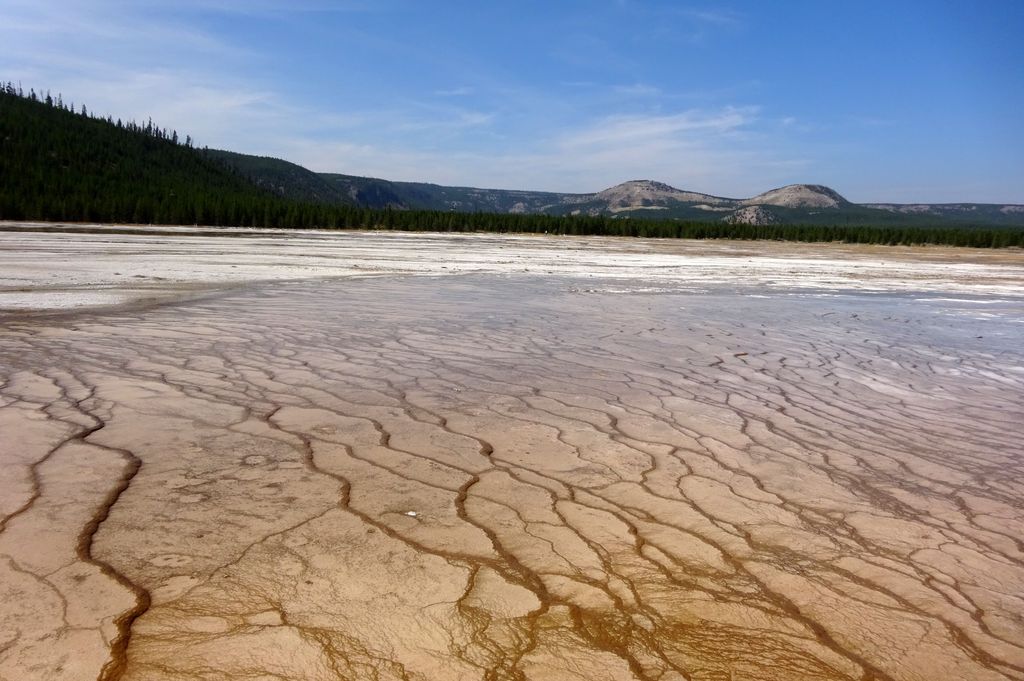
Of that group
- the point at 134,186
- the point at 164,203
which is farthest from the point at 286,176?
the point at 164,203

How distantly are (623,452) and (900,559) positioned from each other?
1557mm

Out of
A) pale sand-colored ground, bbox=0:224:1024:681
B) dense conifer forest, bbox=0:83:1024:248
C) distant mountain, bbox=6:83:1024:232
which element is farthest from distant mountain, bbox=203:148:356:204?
pale sand-colored ground, bbox=0:224:1024:681

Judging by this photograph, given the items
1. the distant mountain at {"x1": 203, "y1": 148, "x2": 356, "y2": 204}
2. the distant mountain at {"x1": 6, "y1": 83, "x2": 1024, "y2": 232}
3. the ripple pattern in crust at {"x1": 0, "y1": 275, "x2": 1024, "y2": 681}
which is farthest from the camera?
the distant mountain at {"x1": 203, "y1": 148, "x2": 356, "y2": 204}

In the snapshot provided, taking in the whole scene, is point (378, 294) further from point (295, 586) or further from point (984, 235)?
point (984, 235)

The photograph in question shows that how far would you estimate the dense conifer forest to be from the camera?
56656 millimetres

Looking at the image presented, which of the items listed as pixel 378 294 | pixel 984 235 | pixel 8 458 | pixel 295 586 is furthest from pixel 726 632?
pixel 984 235

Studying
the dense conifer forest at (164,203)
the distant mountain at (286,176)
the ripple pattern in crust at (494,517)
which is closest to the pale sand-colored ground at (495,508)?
the ripple pattern in crust at (494,517)

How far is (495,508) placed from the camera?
3.32m

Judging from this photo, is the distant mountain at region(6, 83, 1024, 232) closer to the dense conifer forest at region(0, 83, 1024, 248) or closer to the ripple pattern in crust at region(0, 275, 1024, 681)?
the dense conifer forest at region(0, 83, 1024, 248)

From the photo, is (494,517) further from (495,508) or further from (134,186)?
(134,186)

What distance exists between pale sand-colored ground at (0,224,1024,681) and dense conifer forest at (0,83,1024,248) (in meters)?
53.4

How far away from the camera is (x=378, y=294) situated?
38.1 ft

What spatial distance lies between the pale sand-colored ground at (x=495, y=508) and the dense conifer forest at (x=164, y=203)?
175 feet

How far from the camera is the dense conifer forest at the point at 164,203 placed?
56.7 m
